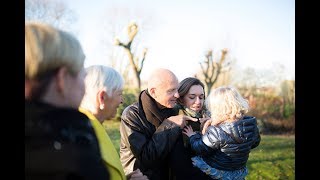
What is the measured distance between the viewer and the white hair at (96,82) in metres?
1.51

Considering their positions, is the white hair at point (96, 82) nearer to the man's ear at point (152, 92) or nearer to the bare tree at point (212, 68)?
the man's ear at point (152, 92)

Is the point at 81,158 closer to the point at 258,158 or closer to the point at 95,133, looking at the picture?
the point at 95,133

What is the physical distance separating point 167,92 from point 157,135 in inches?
9.8

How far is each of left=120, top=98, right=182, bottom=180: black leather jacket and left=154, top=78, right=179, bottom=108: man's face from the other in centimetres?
12

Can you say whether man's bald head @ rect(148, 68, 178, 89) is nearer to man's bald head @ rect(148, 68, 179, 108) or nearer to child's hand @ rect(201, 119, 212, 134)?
man's bald head @ rect(148, 68, 179, 108)

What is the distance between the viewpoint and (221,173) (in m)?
1.99

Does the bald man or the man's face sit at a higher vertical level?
the man's face

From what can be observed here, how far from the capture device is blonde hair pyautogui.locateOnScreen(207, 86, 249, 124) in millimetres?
1942

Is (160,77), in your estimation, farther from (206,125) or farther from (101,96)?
(101,96)

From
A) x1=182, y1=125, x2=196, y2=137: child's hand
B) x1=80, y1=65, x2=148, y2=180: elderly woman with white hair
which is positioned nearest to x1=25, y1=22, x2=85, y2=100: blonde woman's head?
x1=80, y1=65, x2=148, y2=180: elderly woman with white hair

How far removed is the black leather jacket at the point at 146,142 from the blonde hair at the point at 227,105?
24cm

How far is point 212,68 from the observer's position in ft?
11.5

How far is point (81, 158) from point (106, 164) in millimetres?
114
